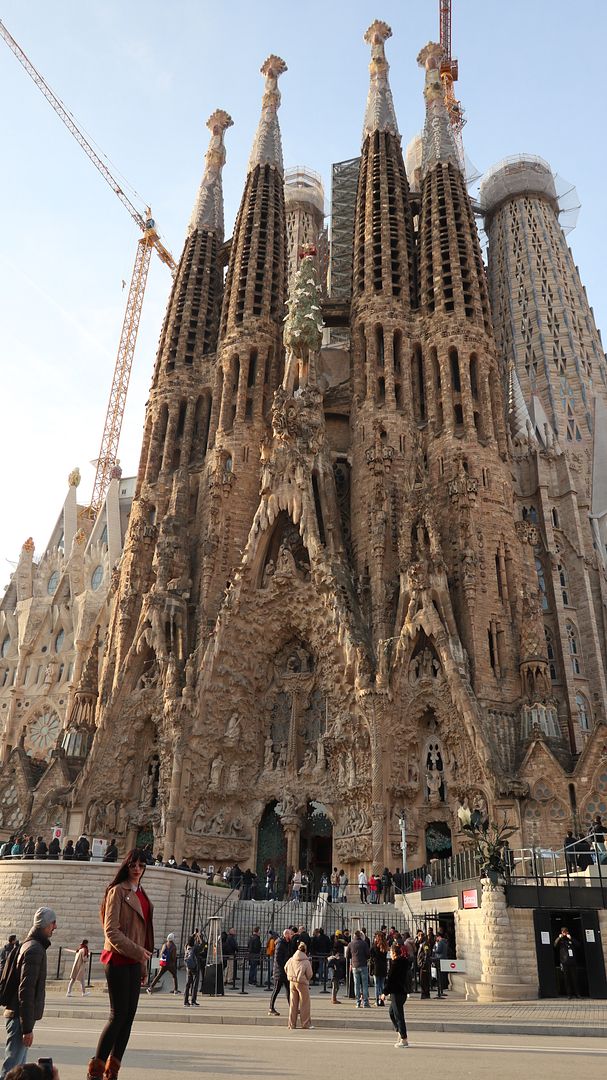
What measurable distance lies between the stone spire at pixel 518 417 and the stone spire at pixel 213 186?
64.3ft

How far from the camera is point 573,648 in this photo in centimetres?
3575

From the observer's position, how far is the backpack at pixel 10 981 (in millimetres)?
4973

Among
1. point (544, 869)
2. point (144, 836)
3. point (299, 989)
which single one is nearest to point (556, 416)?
point (144, 836)

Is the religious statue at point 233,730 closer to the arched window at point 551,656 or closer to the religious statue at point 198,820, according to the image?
the religious statue at point 198,820

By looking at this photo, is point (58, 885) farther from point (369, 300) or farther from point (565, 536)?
point (369, 300)

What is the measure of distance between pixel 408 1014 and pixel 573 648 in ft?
88.2

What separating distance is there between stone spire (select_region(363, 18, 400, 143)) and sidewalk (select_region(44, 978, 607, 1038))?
45.9 m

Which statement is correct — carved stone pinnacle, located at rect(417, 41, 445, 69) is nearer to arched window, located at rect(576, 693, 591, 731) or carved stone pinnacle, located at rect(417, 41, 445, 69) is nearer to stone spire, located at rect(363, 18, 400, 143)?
stone spire, located at rect(363, 18, 400, 143)

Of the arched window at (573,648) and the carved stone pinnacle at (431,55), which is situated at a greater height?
the carved stone pinnacle at (431,55)

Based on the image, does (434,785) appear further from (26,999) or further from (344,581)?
(26,999)

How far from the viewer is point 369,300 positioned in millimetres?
39812

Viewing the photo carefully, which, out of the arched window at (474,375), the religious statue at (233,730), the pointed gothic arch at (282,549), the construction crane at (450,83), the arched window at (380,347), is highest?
the construction crane at (450,83)

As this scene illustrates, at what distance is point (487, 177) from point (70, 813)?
165ft

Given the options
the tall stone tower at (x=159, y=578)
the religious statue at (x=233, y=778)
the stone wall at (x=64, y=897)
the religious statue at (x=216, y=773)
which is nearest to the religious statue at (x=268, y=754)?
the religious statue at (x=233, y=778)
